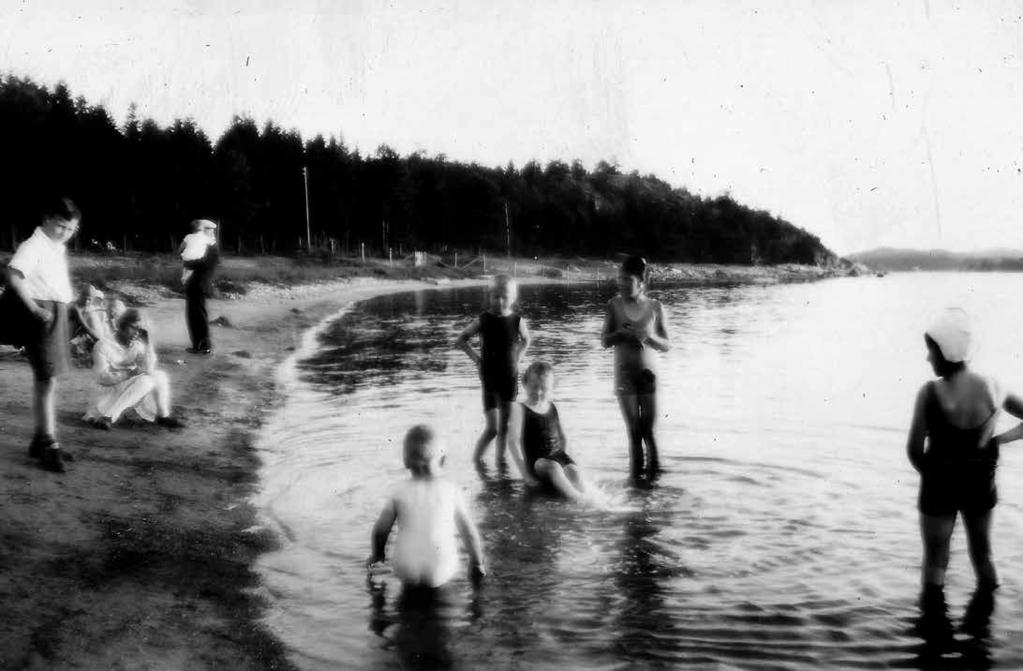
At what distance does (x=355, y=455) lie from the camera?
977cm

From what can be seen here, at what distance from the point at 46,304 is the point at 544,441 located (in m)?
3.95

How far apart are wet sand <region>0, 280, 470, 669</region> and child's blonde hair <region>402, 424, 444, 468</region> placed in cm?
117

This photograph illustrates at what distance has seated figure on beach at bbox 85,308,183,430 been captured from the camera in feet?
30.1

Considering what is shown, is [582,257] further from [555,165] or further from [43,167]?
[43,167]

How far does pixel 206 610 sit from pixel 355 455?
4.74 meters

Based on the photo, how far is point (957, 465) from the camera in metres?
4.92

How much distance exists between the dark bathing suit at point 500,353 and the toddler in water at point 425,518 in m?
3.15

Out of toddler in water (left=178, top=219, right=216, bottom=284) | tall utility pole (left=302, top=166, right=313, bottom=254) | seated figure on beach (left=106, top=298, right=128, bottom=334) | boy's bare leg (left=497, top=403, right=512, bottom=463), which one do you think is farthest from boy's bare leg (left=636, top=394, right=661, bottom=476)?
tall utility pole (left=302, top=166, right=313, bottom=254)

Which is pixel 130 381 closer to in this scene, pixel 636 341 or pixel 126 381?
pixel 126 381

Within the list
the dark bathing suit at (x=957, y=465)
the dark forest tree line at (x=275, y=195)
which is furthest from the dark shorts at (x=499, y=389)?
the dark forest tree line at (x=275, y=195)

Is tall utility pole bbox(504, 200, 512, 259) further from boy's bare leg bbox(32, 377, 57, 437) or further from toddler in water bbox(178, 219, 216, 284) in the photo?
boy's bare leg bbox(32, 377, 57, 437)

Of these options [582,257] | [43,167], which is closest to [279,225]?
[43,167]

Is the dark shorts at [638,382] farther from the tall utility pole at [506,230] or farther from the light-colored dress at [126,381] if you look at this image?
the tall utility pole at [506,230]

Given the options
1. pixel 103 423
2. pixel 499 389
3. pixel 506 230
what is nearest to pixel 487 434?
pixel 499 389
